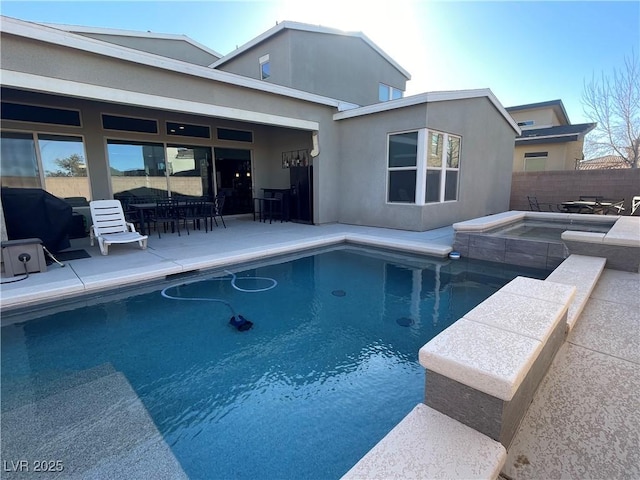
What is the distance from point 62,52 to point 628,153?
21374 mm

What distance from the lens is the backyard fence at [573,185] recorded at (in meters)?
10.2

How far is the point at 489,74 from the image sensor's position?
15711 millimetres

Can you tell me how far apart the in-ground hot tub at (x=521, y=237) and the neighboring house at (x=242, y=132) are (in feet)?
5.61

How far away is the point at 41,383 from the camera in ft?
8.23

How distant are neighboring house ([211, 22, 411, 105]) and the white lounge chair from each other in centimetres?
624

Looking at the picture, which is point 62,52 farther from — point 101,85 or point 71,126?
point 71,126

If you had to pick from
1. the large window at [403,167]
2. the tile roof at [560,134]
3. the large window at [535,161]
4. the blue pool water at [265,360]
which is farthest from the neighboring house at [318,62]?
the large window at [535,161]

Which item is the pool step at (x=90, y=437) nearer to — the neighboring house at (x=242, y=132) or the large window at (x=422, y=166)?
the neighboring house at (x=242, y=132)

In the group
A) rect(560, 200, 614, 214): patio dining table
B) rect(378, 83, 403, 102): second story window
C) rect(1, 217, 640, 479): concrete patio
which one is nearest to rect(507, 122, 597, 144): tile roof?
rect(560, 200, 614, 214): patio dining table

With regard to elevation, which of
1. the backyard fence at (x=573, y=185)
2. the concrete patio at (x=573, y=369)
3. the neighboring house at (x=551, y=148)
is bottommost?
the concrete patio at (x=573, y=369)

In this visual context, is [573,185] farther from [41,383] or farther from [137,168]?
[41,383]

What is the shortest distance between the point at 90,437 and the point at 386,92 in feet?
45.2

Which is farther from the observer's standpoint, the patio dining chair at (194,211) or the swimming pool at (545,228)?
the patio dining chair at (194,211)

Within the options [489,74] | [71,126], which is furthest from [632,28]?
[71,126]
